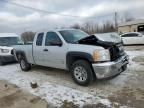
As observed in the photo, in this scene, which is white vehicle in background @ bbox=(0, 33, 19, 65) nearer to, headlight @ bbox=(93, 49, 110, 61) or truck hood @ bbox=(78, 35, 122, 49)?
truck hood @ bbox=(78, 35, 122, 49)

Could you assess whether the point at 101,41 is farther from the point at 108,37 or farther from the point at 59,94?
the point at 59,94

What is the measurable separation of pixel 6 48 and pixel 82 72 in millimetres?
6866

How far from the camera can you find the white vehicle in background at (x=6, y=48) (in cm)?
1098

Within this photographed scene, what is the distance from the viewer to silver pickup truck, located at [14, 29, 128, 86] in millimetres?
5324

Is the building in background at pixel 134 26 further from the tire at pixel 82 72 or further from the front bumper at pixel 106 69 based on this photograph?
the tire at pixel 82 72

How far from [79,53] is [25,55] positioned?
11.8 ft

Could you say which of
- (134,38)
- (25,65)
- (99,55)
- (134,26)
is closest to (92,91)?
(99,55)

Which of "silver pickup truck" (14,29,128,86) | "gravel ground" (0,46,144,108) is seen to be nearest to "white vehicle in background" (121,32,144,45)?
"gravel ground" (0,46,144,108)

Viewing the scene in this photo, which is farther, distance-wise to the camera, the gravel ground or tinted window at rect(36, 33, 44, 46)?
tinted window at rect(36, 33, 44, 46)

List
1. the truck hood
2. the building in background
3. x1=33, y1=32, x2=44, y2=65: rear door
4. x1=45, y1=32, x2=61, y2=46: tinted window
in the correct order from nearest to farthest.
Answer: the truck hood → x1=45, y1=32, x2=61, y2=46: tinted window → x1=33, y1=32, x2=44, y2=65: rear door → the building in background

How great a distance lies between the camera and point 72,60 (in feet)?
20.0

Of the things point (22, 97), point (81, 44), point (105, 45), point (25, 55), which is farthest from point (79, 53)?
point (25, 55)

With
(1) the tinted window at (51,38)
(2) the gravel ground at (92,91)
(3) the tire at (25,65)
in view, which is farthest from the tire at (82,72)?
(3) the tire at (25,65)

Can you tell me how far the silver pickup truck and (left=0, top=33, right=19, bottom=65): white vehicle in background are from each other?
4277 mm
